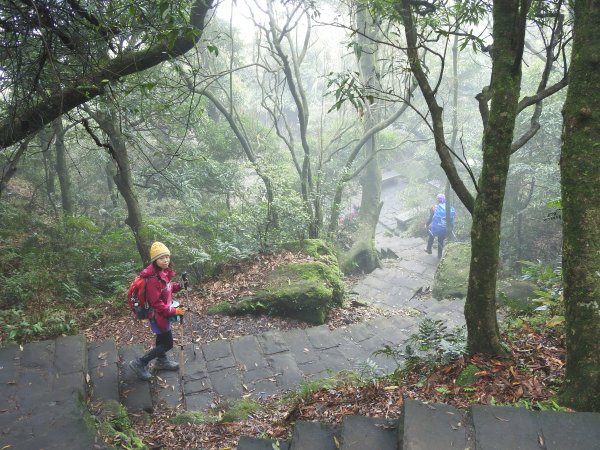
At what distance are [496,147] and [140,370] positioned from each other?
15.4 feet

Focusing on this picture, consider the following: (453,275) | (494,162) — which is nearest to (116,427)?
(494,162)

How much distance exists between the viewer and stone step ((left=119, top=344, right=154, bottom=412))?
5102mm

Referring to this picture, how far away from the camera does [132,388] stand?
543 cm

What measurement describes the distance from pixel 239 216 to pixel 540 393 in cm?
817

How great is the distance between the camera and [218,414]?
5.04 metres

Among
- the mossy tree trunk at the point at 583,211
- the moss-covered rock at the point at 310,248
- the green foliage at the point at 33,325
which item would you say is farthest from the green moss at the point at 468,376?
the moss-covered rock at the point at 310,248

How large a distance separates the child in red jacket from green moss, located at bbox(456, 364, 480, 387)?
10.9ft

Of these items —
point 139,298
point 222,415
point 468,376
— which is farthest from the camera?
point 139,298

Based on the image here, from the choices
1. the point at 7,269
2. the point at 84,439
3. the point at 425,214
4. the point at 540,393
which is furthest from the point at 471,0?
the point at 425,214

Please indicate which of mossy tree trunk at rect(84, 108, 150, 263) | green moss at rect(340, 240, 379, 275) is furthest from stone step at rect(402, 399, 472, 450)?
green moss at rect(340, 240, 379, 275)

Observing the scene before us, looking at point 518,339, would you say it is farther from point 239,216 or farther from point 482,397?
point 239,216

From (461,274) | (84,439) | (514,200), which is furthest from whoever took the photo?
(514,200)

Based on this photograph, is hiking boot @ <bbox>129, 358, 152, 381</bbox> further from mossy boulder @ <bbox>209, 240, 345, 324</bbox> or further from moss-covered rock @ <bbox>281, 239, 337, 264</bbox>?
moss-covered rock @ <bbox>281, 239, 337, 264</bbox>

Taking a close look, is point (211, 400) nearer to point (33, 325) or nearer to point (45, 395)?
point (45, 395)
